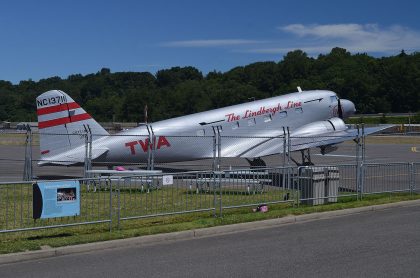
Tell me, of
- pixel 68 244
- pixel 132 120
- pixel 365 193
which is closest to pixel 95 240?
pixel 68 244

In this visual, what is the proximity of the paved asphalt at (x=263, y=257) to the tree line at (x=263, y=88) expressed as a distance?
79.7m

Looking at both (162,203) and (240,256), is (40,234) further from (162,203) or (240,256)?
(240,256)

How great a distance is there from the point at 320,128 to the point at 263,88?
332ft

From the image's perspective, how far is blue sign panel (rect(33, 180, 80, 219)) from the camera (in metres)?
10.0

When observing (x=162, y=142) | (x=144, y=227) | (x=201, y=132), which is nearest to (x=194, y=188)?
(x=144, y=227)

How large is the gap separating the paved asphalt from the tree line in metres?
79.7

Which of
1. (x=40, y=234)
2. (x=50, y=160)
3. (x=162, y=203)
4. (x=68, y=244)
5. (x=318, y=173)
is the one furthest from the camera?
(x=50, y=160)

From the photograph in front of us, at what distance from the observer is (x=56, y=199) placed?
1020 centimetres

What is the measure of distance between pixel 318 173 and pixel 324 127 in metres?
10.5

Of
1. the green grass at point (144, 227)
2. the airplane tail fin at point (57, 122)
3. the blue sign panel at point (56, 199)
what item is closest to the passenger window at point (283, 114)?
the airplane tail fin at point (57, 122)

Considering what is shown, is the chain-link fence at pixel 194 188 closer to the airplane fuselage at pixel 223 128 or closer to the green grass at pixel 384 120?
the airplane fuselage at pixel 223 128

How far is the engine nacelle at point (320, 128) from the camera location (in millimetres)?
24797

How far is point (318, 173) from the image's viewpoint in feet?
48.5

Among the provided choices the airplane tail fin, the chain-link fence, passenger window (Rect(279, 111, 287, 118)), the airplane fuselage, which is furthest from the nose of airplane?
the airplane tail fin
